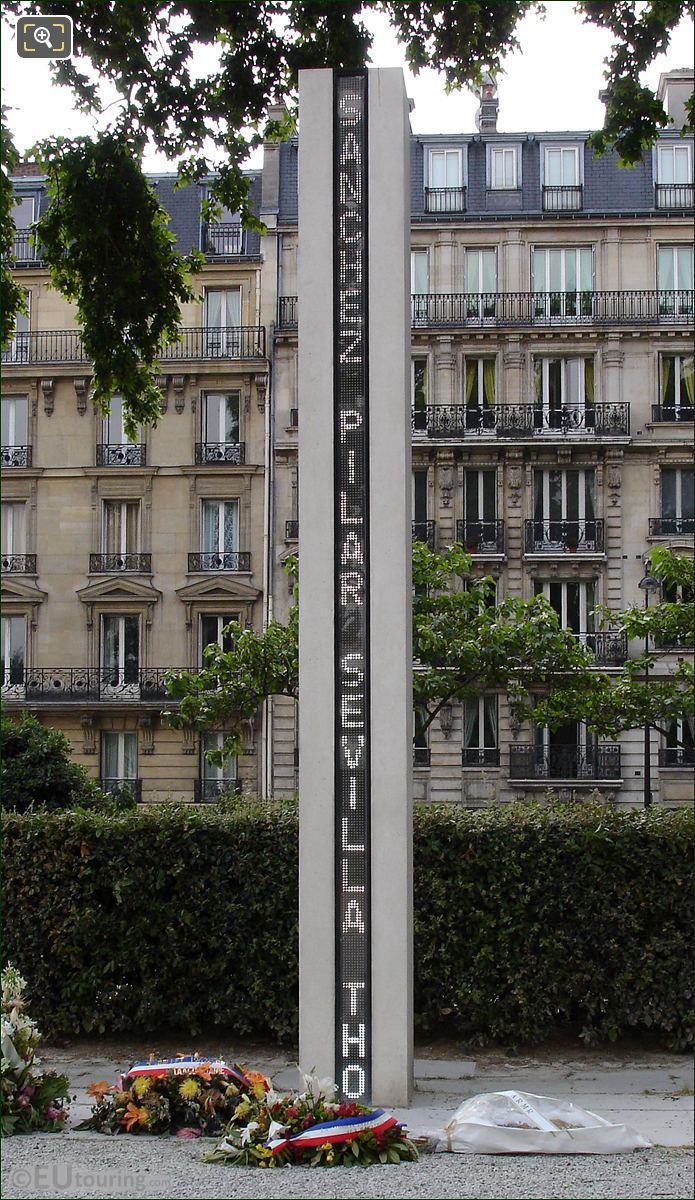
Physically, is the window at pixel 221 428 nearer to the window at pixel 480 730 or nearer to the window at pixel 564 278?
the window at pixel 564 278

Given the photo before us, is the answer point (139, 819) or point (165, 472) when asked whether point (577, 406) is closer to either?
point (165, 472)

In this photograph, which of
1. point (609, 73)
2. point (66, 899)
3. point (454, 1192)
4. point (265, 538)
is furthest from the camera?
point (265, 538)

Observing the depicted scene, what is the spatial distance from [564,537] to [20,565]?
11.3 m

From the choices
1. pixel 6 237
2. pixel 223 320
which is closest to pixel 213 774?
pixel 223 320

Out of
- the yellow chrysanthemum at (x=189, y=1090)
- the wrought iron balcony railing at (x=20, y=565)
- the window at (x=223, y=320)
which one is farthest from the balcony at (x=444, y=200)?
the yellow chrysanthemum at (x=189, y=1090)

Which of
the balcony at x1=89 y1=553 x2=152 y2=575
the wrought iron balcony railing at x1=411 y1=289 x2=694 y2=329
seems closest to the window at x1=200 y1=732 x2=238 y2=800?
the balcony at x1=89 y1=553 x2=152 y2=575

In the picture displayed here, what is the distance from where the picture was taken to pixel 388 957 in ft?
21.2

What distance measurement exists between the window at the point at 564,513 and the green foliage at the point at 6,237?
1515 cm

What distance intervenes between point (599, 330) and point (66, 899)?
1994 cm

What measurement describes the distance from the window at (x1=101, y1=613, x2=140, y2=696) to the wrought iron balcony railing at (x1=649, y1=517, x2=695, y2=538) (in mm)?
10553

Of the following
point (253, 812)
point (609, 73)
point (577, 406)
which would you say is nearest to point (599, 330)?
point (577, 406)

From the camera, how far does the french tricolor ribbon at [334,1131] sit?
5570 millimetres

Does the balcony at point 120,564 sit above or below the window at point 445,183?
below

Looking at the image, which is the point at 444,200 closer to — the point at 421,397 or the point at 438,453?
the point at 421,397
